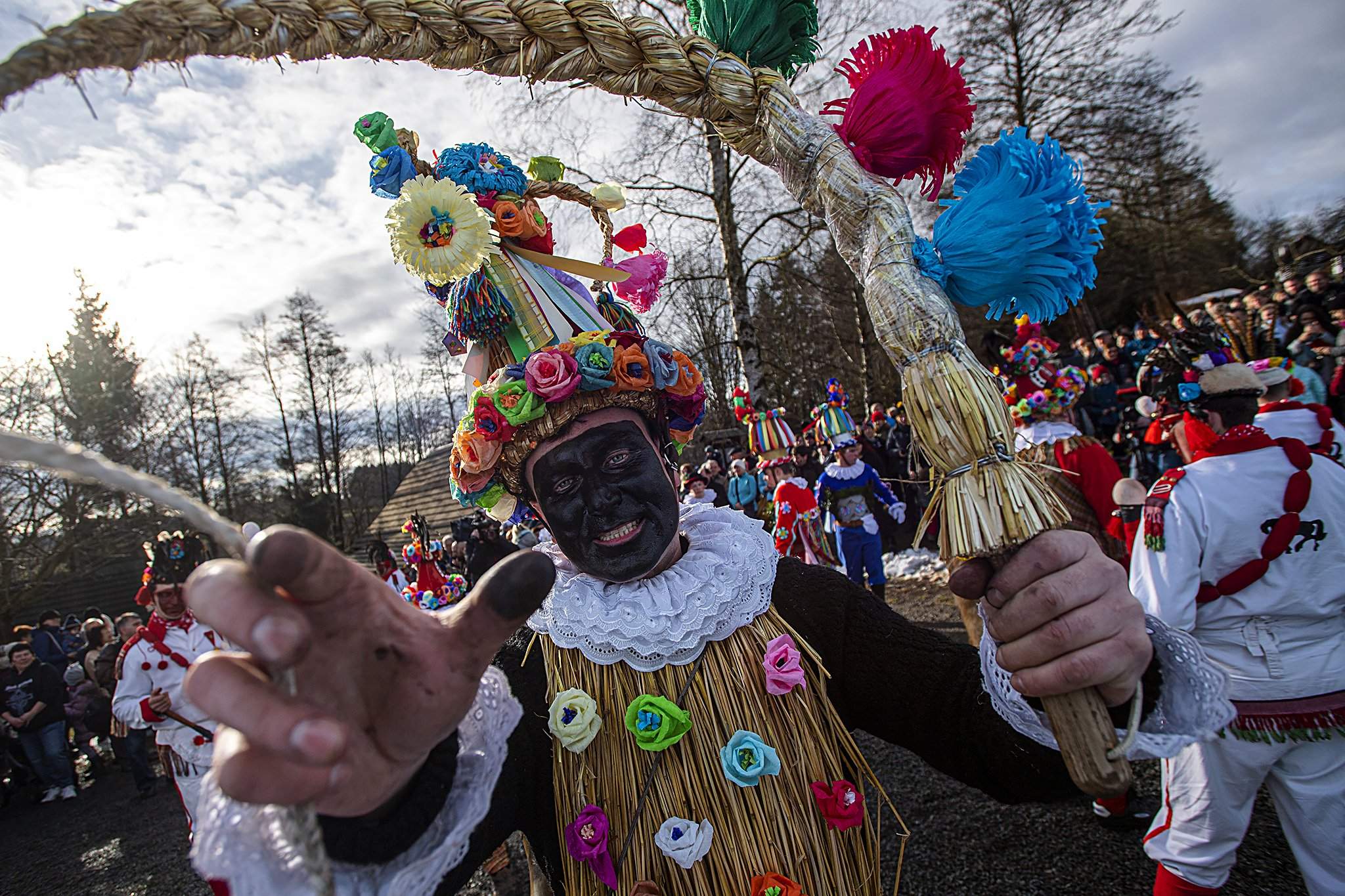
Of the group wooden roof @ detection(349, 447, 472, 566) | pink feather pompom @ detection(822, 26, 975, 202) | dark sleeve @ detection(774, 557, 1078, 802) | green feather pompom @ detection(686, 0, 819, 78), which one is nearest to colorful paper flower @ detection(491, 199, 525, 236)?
green feather pompom @ detection(686, 0, 819, 78)

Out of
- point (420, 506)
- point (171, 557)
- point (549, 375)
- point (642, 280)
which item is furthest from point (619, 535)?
point (420, 506)

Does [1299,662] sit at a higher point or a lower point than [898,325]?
lower

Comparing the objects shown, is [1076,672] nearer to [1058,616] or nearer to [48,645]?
[1058,616]

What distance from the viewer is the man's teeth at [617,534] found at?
1692mm

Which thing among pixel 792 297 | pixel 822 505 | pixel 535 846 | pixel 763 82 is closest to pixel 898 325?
pixel 763 82

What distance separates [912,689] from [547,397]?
113cm

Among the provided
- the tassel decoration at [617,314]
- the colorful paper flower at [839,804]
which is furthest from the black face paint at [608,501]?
the colorful paper flower at [839,804]

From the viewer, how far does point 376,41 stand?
2.92ft

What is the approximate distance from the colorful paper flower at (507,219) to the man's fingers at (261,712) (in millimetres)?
1593

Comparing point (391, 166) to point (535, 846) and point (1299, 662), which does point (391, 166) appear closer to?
point (535, 846)

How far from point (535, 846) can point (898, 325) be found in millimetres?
1429

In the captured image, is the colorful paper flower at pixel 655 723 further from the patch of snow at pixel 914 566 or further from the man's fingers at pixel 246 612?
the patch of snow at pixel 914 566

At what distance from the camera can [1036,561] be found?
3.08ft

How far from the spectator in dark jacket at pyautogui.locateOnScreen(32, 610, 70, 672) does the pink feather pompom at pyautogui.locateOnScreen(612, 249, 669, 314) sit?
9.18m
